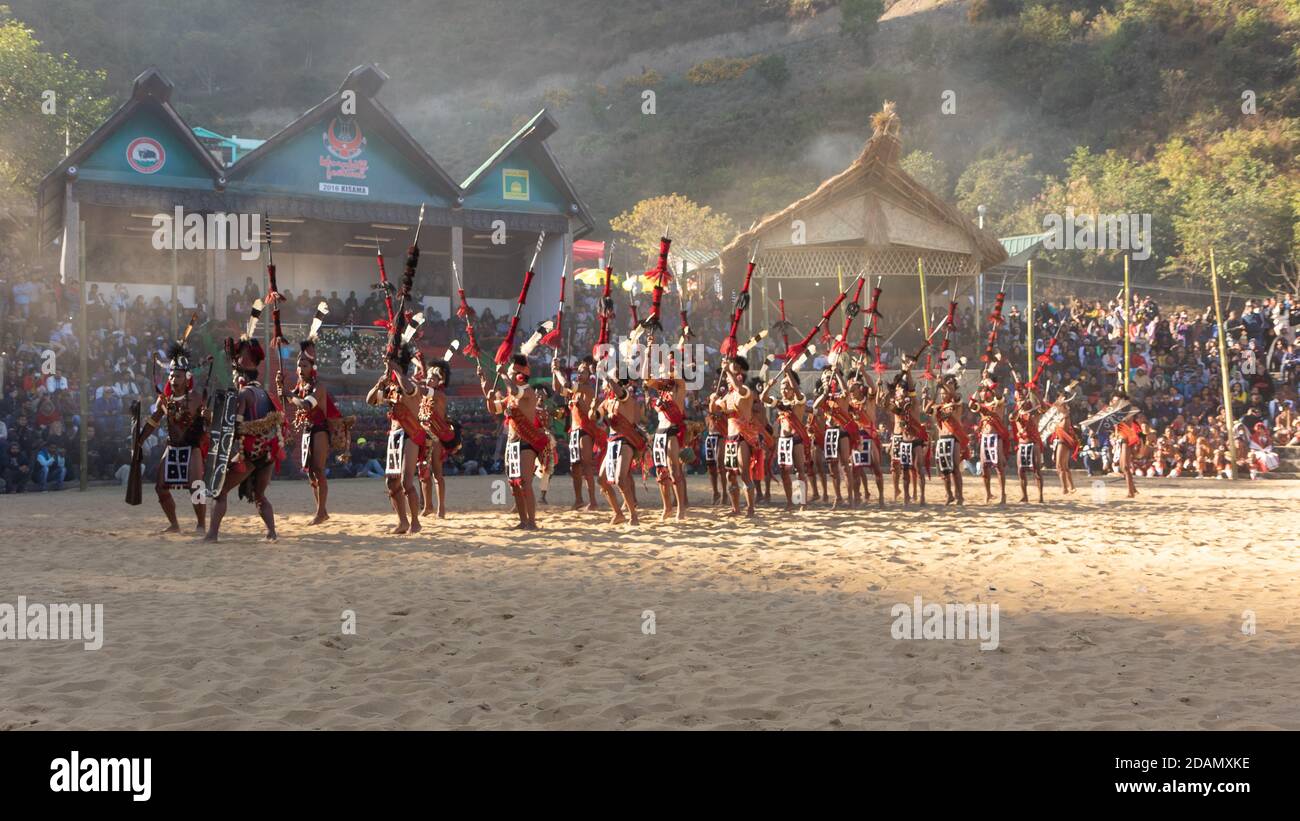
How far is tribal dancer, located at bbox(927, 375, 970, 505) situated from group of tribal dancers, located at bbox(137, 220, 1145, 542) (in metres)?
0.02

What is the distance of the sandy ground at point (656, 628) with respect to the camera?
5.57 meters

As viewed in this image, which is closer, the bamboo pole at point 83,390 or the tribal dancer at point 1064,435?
the tribal dancer at point 1064,435

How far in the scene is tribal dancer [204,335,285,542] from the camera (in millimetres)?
11328

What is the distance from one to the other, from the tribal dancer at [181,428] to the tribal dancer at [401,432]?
1.90 m

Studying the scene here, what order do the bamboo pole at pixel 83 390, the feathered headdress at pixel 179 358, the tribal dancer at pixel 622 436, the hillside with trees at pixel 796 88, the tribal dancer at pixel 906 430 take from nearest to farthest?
the feathered headdress at pixel 179 358 → the tribal dancer at pixel 622 436 → the tribal dancer at pixel 906 430 → the bamboo pole at pixel 83 390 → the hillside with trees at pixel 796 88

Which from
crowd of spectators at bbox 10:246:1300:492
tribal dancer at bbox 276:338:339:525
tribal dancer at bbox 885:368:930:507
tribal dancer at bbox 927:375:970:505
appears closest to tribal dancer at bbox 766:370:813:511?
tribal dancer at bbox 885:368:930:507

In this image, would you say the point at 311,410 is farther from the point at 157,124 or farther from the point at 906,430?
the point at 157,124

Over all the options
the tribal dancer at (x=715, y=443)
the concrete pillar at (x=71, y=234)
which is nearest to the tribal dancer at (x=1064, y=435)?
the tribal dancer at (x=715, y=443)

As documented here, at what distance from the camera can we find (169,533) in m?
12.4

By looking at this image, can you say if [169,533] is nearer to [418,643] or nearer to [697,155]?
[418,643]

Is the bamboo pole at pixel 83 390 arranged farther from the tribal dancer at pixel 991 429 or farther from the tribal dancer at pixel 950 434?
the tribal dancer at pixel 991 429

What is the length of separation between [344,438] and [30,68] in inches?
1279

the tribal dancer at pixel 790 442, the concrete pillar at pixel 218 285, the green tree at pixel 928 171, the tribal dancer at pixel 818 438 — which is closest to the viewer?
the tribal dancer at pixel 790 442

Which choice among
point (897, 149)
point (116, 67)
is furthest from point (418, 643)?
point (116, 67)
